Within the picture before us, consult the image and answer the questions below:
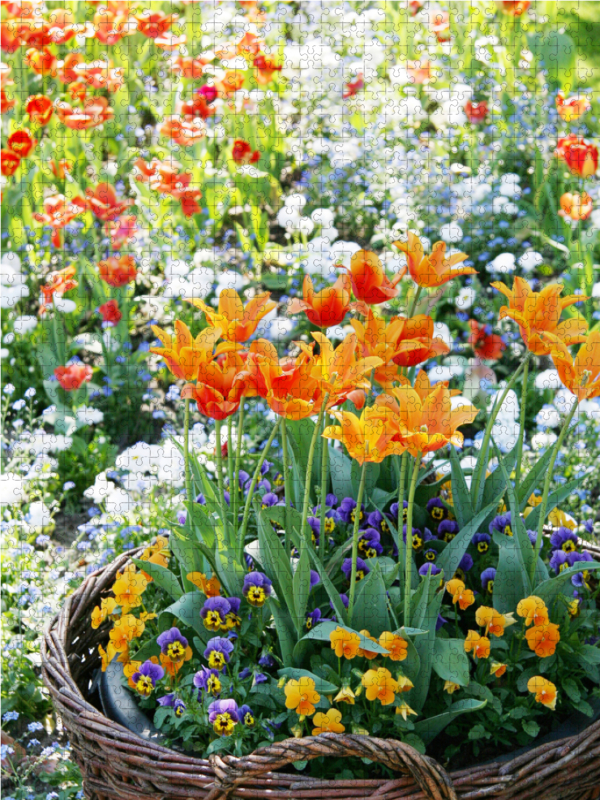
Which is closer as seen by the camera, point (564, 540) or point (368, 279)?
point (368, 279)

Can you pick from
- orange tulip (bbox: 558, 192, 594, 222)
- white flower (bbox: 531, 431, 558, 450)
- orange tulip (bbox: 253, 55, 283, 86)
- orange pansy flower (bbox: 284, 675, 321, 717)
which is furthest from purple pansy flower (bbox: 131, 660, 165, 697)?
orange tulip (bbox: 253, 55, 283, 86)

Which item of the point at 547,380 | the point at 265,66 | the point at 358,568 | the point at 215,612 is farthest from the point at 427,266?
the point at 265,66

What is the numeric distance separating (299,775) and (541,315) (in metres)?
0.73

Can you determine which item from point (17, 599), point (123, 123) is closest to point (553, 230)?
point (123, 123)

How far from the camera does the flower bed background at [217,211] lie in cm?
242

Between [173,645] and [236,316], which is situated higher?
[236,316]

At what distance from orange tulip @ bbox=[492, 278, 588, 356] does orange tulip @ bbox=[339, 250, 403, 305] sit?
0.16 meters

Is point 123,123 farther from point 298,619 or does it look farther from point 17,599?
point 298,619

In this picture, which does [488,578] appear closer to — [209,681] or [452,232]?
[209,681]

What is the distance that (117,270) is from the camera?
270 cm

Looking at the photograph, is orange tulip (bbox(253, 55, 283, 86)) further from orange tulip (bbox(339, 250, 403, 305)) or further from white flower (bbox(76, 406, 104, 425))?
orange tulip (bbox(339, 250, 403, 305))

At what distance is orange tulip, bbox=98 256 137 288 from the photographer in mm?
2691

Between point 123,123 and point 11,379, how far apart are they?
1.31m

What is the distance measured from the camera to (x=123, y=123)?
3666 mm
